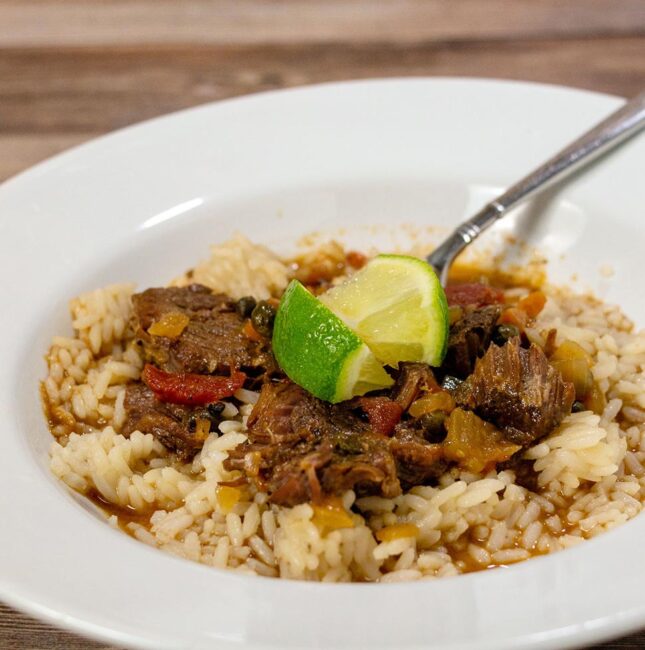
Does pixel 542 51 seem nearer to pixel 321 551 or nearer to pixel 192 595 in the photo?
pixel 321 551

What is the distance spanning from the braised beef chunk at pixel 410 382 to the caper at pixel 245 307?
906 mm

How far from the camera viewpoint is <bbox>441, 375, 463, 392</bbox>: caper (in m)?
3.54

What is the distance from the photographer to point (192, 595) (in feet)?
8.54

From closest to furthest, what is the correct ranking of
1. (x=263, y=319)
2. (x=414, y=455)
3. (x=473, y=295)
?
(x=414, y=455)
(x=263, y=319)
(x=473, y=295)

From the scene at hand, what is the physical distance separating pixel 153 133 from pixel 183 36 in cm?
242

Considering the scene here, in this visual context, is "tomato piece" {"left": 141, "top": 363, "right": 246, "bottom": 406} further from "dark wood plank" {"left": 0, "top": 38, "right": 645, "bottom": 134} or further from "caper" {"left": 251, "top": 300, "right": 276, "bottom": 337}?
"dark wood plank" {"left": 0, "top": 38, "right": 645, "bottom": 134}

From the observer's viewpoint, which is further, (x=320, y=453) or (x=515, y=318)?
(x=515, y=318)

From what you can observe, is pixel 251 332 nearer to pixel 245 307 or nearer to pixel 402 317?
pixel 245 307

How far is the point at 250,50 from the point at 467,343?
412cm

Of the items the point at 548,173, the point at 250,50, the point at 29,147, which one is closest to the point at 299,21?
the point at 250,50

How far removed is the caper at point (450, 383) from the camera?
11.6 feet

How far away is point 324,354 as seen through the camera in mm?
3291

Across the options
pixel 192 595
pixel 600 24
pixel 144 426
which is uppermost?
pixel 600 24

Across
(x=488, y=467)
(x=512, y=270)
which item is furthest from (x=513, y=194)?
(x=488, y=467)
